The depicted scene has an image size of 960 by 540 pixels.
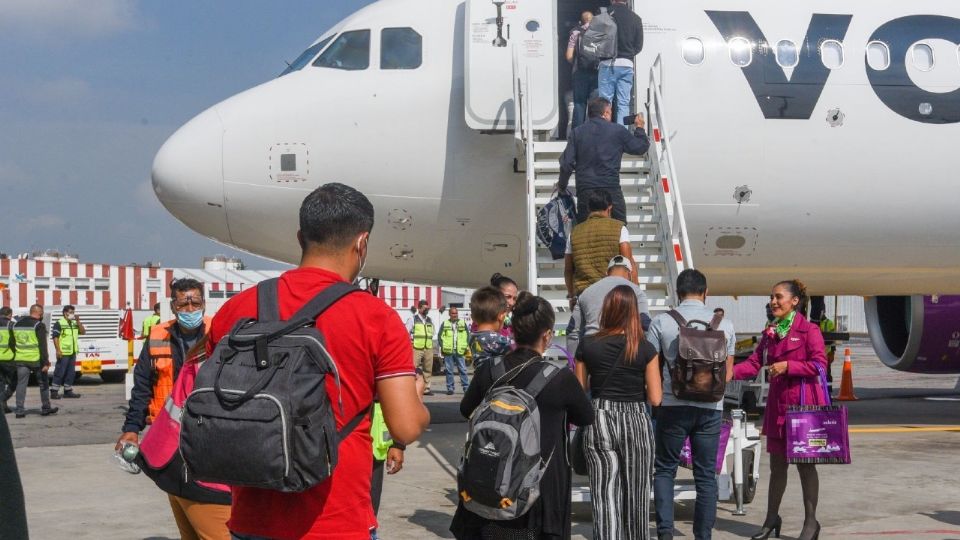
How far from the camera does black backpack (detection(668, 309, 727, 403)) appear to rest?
6.09m

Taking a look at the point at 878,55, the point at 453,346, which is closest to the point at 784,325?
the point at 878,55

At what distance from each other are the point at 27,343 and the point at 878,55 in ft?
40.9

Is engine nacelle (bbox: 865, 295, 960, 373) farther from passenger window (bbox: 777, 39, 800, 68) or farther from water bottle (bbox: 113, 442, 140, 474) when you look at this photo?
water bottle (bbox: 113, 442, 140, 474)

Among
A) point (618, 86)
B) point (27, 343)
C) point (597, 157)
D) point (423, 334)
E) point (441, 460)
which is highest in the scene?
point (618, 86)

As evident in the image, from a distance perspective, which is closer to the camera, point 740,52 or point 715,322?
point 715,322

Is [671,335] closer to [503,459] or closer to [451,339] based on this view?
[503,459]

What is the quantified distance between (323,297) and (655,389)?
3053 millimetres

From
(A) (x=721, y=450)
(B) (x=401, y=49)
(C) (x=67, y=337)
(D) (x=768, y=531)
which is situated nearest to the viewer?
(D) (x=768, y=531)

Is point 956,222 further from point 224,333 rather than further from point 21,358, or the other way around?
point 21,358

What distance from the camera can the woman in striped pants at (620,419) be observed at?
5520mm

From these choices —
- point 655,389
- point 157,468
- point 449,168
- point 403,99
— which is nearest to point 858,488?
point 655,389

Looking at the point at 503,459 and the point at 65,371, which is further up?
the point at 503,459

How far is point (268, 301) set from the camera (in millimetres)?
3090

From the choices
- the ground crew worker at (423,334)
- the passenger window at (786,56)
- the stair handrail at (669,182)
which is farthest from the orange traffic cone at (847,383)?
the stair handrail at (669,182)
